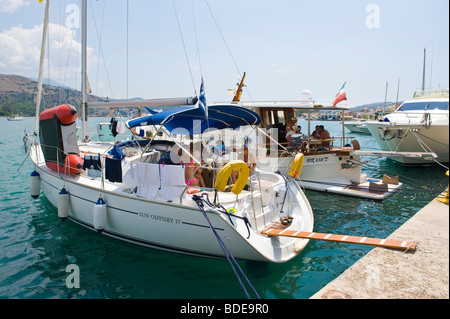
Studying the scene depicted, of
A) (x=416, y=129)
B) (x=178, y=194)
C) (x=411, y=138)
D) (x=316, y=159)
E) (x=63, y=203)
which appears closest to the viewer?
(x=178, y=194)

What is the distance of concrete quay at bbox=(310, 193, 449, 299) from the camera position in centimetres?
315

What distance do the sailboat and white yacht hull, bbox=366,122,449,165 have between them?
1049cm

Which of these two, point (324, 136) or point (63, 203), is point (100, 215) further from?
point (324, 136)

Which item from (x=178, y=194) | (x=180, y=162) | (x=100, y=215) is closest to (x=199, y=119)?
(x=180, y=162)

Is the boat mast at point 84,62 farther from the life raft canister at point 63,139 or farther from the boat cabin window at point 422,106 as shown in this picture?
the boat cabin window at point 422,106

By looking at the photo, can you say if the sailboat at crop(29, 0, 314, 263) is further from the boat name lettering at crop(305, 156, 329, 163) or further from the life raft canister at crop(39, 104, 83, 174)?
the boat name lettering at crop(305, 156, 329, 163)

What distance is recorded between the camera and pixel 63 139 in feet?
28.8

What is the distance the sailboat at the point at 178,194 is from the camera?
224 inches

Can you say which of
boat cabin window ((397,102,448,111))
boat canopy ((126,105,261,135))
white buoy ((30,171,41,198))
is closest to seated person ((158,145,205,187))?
boat canopy ((126,105,261,135))

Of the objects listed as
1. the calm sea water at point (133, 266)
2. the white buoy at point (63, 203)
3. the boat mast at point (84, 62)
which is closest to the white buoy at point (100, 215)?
the calm sea water at point (133, 266)

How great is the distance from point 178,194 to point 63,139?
15.7 feet

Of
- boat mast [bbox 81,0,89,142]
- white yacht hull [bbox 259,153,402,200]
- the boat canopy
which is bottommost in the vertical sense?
white yacht hull [bbox 259,153,402,200]
